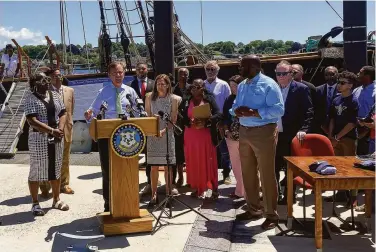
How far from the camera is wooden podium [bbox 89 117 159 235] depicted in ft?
13.4

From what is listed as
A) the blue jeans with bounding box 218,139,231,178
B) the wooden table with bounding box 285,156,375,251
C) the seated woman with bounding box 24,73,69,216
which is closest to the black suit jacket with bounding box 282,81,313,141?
the wooden table with bounding box 285,156,375,251

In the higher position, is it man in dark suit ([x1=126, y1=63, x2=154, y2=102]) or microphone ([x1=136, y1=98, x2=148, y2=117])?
man in dark suit ([x1=126, y1=63, x2=154, y2=102])

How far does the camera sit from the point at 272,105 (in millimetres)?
4062

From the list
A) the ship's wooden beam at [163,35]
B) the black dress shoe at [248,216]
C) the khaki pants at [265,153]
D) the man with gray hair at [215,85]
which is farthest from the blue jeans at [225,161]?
the khaki pants at [265,153]

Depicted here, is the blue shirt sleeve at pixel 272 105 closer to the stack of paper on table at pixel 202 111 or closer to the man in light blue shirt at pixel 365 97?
the stack of paper on table at pixel 202 111

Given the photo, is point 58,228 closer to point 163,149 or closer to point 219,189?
point 163,149

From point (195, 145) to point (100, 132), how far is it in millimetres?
1535

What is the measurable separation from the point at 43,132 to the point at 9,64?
25.9 feet

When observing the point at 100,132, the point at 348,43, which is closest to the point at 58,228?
the point at 100,132

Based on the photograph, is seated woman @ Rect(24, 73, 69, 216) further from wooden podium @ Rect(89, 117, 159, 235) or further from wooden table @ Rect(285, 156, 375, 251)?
wooden table @ Rect(285, 156, 375, 251)

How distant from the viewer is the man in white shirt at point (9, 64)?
37.9 ft

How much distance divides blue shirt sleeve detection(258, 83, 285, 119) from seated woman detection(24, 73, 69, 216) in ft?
7.94

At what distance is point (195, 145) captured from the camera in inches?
203

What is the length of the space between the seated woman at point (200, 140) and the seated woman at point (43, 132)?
5.12 ft
